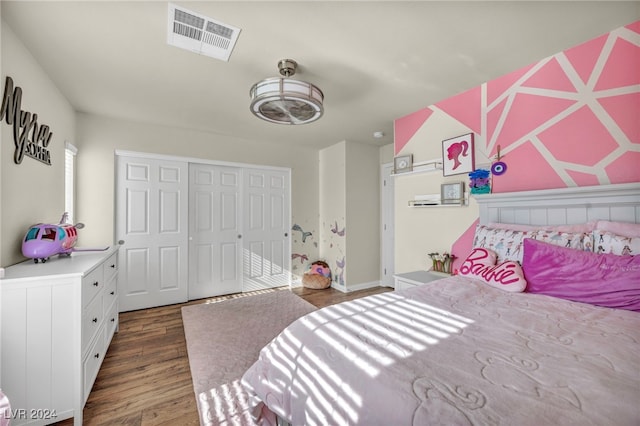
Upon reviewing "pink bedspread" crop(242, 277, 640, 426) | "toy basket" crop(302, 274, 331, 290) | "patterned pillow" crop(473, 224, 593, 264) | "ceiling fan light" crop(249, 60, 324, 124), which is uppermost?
"ceiling fan light" crop(249, 60, 324, 124)

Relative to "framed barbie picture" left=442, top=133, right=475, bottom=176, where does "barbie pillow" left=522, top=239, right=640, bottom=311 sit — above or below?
below

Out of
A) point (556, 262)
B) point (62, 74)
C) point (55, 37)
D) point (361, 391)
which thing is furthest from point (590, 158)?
point (62, 74)

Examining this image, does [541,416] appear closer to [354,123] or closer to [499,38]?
[499,38]

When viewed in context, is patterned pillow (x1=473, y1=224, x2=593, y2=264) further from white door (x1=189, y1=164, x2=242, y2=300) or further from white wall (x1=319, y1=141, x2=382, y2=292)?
white door (x1=189, y1=164, x2=242, y2=300)

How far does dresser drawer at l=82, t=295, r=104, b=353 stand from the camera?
1628mm

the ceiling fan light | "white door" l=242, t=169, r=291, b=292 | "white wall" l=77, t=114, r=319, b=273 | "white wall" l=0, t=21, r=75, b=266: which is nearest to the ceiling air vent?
the ceiling fan light

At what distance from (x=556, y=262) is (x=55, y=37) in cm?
362

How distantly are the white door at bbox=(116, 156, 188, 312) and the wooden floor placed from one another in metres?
0.55

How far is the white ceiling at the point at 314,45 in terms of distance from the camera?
162 centimetres

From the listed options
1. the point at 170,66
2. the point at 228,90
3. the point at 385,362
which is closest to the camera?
the point at 385,362

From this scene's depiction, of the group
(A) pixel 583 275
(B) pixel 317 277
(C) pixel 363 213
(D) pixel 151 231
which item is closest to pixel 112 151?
(D) pixel 151 231

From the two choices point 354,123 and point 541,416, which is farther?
point 354,123

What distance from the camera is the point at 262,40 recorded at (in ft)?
6.21

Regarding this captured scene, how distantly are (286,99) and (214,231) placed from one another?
269 cm
